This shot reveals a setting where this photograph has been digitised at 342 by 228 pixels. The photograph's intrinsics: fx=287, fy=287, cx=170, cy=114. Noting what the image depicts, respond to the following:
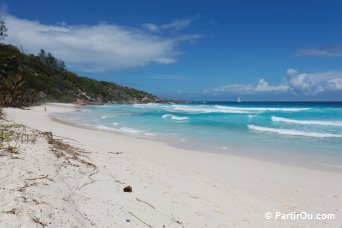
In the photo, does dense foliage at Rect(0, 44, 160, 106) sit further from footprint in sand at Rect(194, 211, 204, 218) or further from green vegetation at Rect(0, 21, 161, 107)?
footprint in sand at Rect(194, 211, 204, 218)

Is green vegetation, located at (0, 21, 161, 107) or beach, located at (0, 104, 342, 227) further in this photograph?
green vegetation, located at (0, 21, 161, 107)

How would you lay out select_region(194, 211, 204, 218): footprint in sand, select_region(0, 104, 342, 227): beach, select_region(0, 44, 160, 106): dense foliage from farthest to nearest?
1. select_region(0, 44, 160, 106): dense foliage
2. select_region(194, 211, 204, 218): footprint in sand
3. select_region(0, 104, 342, 227): beach

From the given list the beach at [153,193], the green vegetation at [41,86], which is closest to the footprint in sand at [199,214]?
the beach at [153,193]

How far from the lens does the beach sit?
4371mm

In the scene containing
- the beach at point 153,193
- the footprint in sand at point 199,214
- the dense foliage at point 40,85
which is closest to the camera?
the beach at point 153,193

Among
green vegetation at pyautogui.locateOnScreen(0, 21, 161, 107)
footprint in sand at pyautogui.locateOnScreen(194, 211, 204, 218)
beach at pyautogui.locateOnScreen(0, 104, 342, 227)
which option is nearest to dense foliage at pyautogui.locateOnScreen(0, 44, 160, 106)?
green vegetation at pyautogui.locateOnScreen(0, 21, 161, 107)

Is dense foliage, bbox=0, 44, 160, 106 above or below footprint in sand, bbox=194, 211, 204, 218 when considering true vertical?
above

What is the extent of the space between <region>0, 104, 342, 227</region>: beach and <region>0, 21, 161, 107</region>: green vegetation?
25137mm

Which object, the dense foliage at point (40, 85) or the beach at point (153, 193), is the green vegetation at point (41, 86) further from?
the beach at point (153, 193)

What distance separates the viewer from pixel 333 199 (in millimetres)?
7035

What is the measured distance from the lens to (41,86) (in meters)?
62.8

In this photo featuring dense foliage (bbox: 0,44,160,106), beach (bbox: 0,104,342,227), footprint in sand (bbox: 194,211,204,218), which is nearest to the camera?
beach (bbox: 0,104,342,227)

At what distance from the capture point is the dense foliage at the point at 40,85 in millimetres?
33766

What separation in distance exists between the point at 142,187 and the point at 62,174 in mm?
1752
